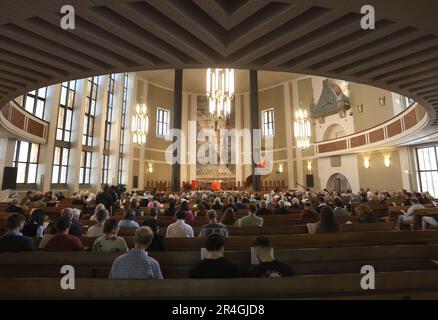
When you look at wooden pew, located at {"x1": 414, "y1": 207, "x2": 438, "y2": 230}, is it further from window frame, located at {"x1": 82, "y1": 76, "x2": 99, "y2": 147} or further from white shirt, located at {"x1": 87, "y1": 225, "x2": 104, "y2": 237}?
window frame, located at {"x1": 82, "y1": 76, "x2": 99, "y2": 147}

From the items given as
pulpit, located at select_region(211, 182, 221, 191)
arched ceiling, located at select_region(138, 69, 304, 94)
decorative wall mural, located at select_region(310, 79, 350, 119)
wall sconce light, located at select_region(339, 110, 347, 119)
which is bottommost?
pulpit, located at select_region(211, 182, 221, 191)

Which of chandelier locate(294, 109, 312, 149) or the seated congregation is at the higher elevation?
chandelier locate(294, 109, 312, 149)

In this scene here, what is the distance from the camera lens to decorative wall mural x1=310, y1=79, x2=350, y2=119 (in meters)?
16.0

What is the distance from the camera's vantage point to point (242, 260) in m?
2.45

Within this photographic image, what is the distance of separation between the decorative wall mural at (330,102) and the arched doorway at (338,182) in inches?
173

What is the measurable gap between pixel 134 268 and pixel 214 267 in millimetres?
624

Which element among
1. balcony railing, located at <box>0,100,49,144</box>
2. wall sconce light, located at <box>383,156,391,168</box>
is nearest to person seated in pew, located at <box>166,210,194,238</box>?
balcony railing, located at <box>0,100,49,144</box>

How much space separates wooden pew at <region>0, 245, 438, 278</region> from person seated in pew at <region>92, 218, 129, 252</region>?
0.70 ft

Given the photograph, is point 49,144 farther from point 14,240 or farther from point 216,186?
point 216,186

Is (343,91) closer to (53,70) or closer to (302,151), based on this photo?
(302,151)

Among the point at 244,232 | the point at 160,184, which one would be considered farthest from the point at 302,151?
the point at 244,232

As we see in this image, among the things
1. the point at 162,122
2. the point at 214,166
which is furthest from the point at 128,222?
the point at 162,122

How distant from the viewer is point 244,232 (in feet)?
13.1

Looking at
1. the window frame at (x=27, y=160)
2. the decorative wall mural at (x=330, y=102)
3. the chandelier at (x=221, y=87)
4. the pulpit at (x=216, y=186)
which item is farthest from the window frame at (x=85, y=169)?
the decorative wall mural at (x=330, y=102)
